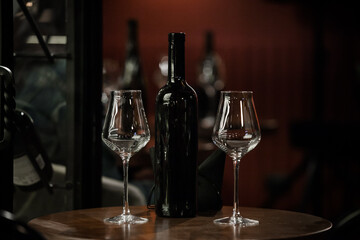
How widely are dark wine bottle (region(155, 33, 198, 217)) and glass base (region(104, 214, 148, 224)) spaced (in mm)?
62

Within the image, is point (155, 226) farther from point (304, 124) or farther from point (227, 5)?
point (227, 5)

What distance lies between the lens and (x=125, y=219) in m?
1.23

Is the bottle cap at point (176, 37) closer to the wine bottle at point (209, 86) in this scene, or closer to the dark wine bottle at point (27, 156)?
the dark wine bottle at point (27, 156)

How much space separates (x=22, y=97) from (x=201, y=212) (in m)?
0.68

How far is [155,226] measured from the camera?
3.88ft

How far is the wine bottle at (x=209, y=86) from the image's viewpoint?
13.2 ft

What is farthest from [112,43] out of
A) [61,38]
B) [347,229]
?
[347,229]

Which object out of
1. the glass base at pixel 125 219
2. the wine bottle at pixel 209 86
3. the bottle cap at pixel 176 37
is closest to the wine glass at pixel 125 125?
the glass base at pixel 125 219

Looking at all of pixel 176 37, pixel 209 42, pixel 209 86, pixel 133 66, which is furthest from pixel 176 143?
pixel 209 42

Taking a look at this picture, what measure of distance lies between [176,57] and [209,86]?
3220 mm

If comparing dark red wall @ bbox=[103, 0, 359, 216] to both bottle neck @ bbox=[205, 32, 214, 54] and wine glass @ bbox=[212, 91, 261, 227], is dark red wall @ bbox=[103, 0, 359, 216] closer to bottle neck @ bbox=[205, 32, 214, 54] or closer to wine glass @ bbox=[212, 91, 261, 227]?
bottle neck @ bbox=[205, 32, 214, 54]

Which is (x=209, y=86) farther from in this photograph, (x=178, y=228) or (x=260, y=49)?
(x=178, y=228)

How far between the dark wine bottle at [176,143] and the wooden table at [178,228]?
45 mm

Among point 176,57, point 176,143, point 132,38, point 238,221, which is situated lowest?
point 238,221
